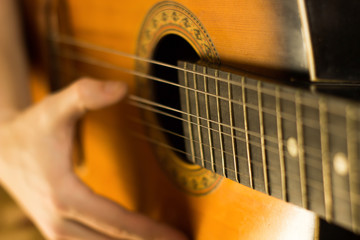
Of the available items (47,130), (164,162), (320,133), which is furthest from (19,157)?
(320,133)

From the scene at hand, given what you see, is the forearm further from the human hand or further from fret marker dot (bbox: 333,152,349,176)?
fret marker dot (bbox: 333,152,349,176)

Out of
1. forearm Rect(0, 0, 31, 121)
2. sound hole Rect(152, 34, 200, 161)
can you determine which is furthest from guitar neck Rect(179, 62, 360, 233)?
forearm Rect(0, 0, 31, 121)

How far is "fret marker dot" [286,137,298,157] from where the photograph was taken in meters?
0.41

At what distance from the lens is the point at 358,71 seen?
1.40 ft

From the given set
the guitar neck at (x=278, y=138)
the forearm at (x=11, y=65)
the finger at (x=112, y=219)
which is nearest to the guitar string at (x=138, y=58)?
the guitar neck at (x=278, y=138)

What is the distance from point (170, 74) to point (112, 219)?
0.87ft

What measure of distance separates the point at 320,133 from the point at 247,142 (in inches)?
4.0

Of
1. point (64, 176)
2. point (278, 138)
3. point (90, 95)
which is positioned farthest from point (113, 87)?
point (278, 138)

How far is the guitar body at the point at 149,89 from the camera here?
49cm

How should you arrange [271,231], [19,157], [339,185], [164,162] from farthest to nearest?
1. [19,157]
2. [164,162]
3. [271,231]
4. [339,185]

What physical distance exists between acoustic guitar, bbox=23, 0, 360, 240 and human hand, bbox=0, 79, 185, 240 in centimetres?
7

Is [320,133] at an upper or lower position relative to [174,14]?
lower

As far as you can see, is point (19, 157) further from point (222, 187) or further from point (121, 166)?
point (222, 187)

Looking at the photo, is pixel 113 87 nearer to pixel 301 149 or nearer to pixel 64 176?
pixel 64 176
